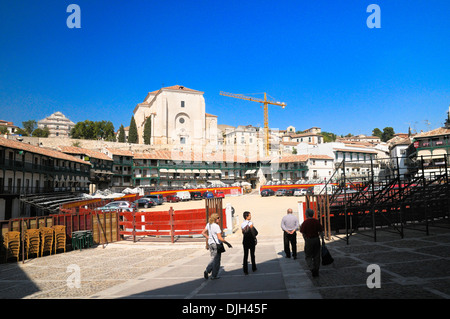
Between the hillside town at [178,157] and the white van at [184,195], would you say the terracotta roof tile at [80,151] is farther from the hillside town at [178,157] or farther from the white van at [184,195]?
the white van at [184,195]

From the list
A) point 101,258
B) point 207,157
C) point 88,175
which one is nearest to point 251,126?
point 207,157

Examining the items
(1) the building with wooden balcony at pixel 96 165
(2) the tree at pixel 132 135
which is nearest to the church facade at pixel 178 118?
(2) the tree at pixel 132 135

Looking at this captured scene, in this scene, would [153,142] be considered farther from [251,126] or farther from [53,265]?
[53,265]

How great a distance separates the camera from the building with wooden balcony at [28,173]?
1223 inches

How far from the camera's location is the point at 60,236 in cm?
1338

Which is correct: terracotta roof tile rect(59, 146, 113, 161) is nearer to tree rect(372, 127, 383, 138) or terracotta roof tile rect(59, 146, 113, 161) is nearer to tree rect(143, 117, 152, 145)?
tree rect(143, 117, 152, 145)

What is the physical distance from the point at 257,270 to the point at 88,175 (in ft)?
171

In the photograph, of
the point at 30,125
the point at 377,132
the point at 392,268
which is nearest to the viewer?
the point at 392,268

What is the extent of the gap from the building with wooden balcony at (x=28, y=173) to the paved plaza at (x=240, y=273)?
925 inches

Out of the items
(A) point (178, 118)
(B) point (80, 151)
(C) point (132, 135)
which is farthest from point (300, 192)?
(C) point (132, 135)

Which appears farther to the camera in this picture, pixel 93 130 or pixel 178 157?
pixel 93 130

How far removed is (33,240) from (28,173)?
29.1 meters

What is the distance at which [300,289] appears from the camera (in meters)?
6.40

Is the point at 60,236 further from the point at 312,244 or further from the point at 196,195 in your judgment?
the point at 196,195
